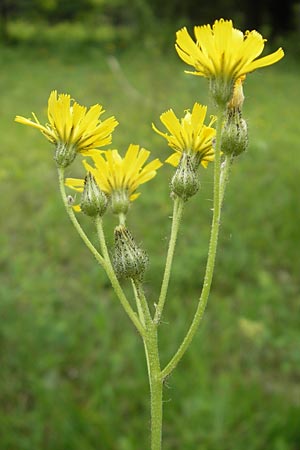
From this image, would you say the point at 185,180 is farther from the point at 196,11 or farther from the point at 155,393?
the point at 196,11

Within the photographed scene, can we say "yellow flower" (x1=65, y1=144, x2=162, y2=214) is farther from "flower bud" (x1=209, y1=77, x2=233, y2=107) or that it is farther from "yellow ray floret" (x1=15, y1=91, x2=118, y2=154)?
"flower bud" (x1=209, y1=77, x2=233, y2=107)

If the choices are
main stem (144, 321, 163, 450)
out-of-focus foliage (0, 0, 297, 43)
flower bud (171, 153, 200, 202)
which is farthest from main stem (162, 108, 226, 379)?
out-of-focus foliage (0, 0, 297, 43)

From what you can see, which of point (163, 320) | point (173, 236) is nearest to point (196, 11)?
point (163, 320)

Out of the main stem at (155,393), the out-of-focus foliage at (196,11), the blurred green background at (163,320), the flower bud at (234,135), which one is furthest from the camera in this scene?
the out-of-focus foliage at (196,11)

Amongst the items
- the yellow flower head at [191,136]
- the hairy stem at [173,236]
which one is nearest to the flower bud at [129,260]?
the hairy stem at [173,236]

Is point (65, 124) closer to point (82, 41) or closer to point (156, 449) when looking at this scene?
point (156, 449)

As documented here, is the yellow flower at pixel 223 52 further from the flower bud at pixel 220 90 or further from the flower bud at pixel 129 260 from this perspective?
the flower bud at pixel 129 260
